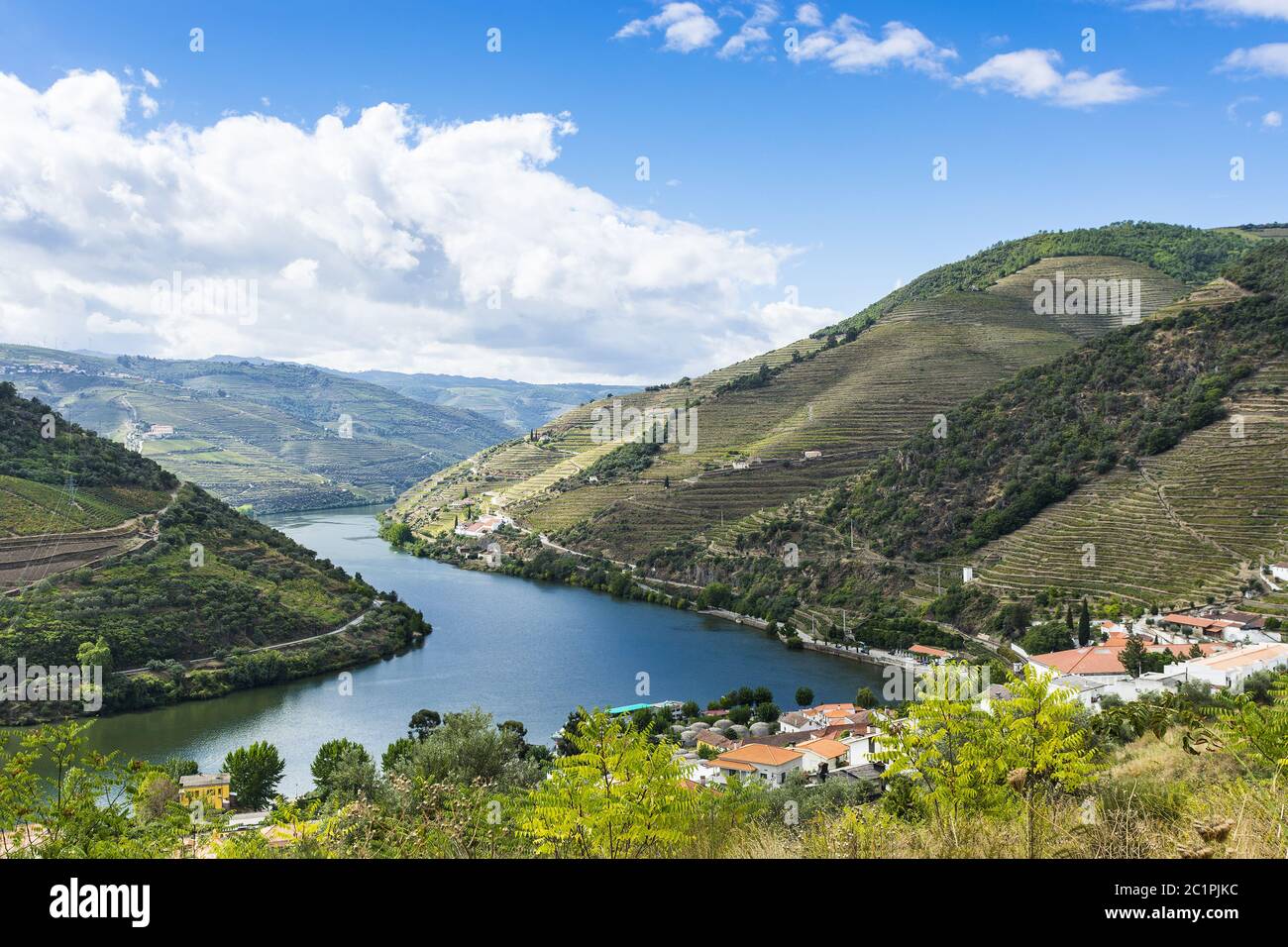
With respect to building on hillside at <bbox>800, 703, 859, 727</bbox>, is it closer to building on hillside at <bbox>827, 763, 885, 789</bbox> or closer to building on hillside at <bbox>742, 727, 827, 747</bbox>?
building on hillside at <bbox>742, 727, 827, 747</bbox>

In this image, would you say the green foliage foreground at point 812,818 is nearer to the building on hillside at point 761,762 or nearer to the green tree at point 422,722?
the building on hillside at point 761,762

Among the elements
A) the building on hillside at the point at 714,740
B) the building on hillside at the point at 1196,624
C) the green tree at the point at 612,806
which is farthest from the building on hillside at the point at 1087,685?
the green tree at the point at 612,806

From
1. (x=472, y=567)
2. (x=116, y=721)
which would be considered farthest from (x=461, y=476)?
(x=116, y=721)

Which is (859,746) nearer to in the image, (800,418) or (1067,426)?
(1067,426)

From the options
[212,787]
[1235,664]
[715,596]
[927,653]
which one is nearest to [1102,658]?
[1235,664]

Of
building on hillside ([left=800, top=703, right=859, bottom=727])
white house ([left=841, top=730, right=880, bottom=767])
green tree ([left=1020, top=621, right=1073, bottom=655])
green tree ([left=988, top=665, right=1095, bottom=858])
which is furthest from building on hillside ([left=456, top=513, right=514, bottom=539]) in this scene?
green tree ([left=988, top=665, right=1095, bottom=858])
